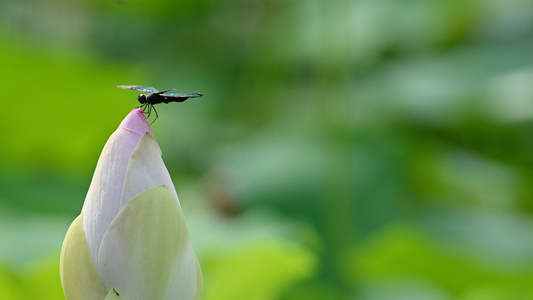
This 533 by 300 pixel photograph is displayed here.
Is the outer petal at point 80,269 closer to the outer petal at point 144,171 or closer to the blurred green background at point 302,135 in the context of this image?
the outer petal at point 144,171

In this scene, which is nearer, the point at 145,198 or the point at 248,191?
the point at 145,198

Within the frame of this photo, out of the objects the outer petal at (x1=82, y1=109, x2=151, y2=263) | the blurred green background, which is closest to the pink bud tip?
the outer petal at (x1=82, y1=109, x2=151, y2=263)

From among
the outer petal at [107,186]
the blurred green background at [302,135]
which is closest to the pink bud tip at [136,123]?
the outer petal at [107,186]

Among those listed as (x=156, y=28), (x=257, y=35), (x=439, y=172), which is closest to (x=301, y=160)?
(x=439, y=172)

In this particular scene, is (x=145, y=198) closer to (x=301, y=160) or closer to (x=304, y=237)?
(x=304, y=237)

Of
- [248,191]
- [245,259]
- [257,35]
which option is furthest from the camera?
[257,35]

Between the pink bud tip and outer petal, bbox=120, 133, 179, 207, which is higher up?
the pink bud tip

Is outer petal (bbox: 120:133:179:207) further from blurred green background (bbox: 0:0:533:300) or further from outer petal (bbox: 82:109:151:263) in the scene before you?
blurred green background (bbox: 0:0:533:300)

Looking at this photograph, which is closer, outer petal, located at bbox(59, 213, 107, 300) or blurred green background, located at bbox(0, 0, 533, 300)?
outer petal, located at bbox(59, 213, 107, 300)
